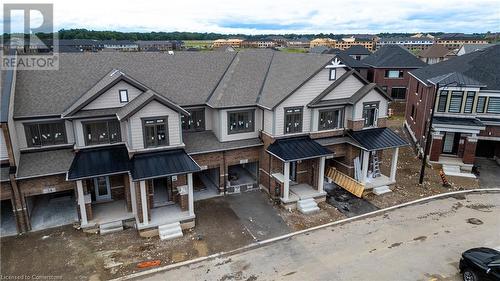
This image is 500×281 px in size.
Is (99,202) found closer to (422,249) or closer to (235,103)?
(235,103)

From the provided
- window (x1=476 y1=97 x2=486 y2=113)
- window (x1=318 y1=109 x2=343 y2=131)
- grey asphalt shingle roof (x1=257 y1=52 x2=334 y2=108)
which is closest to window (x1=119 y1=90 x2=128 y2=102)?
grey asphalt shingle roof (x1=257 y1=52 x2=334 y2=108)

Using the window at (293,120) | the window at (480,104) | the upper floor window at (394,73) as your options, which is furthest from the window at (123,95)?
the upper floor window at (394,73)

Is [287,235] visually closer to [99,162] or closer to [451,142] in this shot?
[99,162]

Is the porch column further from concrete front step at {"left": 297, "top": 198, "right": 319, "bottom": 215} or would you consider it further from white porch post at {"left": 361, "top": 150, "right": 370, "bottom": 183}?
concrete front step at {"left": 297, "top": 198, "right": 319, "bottom": 215}

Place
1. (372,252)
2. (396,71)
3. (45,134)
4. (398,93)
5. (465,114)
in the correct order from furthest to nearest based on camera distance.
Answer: (398,93) < (396,71) < (465,114) < (45,134) < (372,252)

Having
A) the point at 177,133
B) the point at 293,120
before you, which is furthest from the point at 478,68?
the point at 177,133

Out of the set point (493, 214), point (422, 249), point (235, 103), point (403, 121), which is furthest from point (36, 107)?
point (403, 121)
